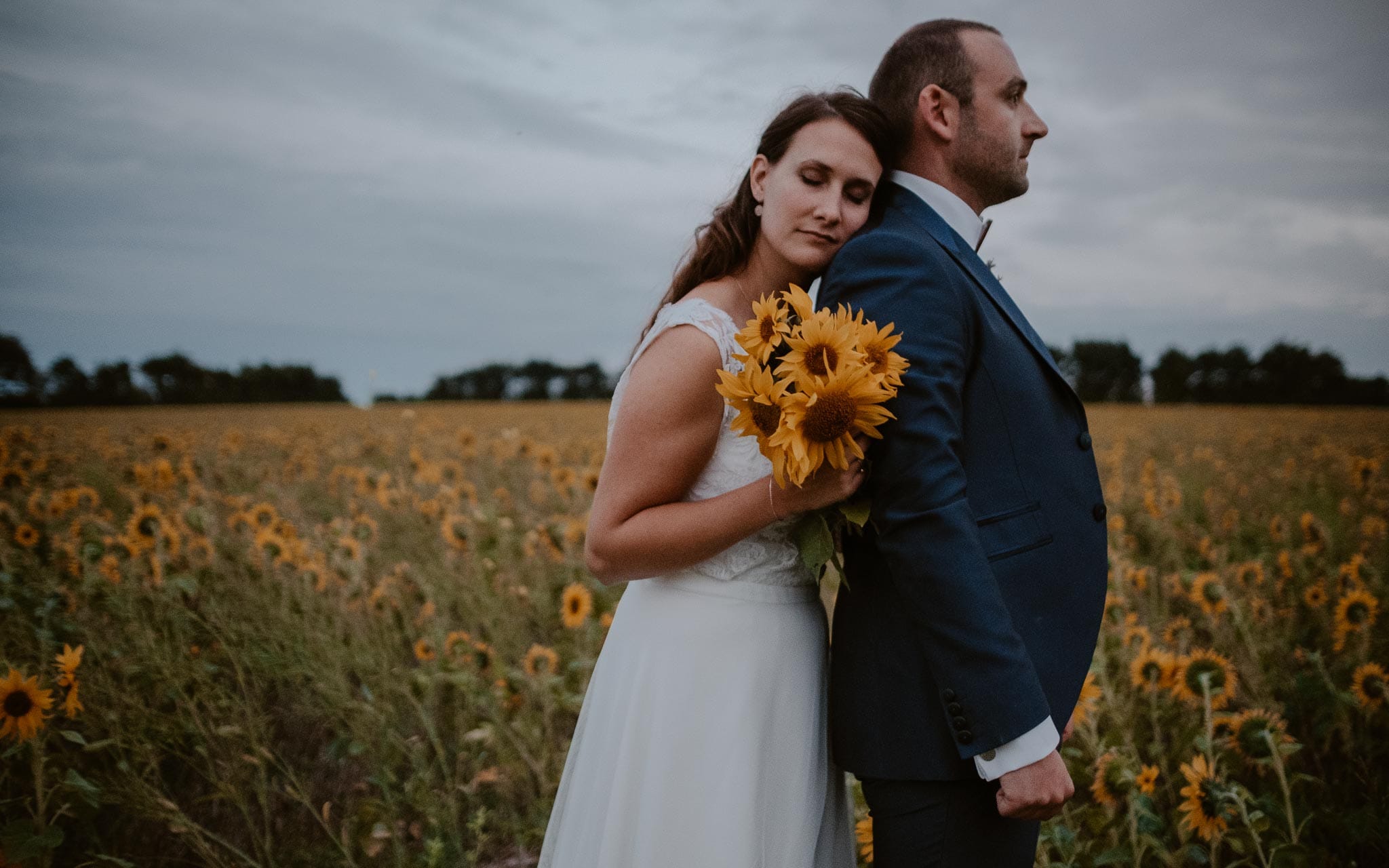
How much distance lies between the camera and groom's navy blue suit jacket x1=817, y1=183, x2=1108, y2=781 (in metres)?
1.33

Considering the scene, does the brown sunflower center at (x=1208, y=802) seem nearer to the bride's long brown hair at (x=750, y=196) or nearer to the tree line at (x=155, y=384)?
the bride's long brown hair at (x=750, y=196)

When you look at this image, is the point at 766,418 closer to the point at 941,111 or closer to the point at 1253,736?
the point at 941,111

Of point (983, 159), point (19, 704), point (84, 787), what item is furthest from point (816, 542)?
point (19, 704)

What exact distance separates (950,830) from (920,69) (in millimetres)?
1569

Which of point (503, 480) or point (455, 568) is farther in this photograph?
point (503, 480)

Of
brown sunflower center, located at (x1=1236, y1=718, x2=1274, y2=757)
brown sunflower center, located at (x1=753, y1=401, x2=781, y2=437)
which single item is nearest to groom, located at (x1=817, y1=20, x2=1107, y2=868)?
brown sunflower center, located at (x1=753, y1=401, x2=781, y2=437)

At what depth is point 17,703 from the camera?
7.59 ft

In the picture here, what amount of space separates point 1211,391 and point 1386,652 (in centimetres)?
4068

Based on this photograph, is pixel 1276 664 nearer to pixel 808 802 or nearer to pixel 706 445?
pixel 808 802

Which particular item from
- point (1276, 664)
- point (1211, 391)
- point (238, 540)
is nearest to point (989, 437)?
point (1276, 664)

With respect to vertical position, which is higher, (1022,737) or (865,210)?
(865,210)

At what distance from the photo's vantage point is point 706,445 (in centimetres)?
166

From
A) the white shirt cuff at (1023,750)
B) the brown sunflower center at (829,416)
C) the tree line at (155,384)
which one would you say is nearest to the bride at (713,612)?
the brown sunflower center at (829,416)

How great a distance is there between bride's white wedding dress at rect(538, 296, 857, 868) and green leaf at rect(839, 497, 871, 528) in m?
0.30
